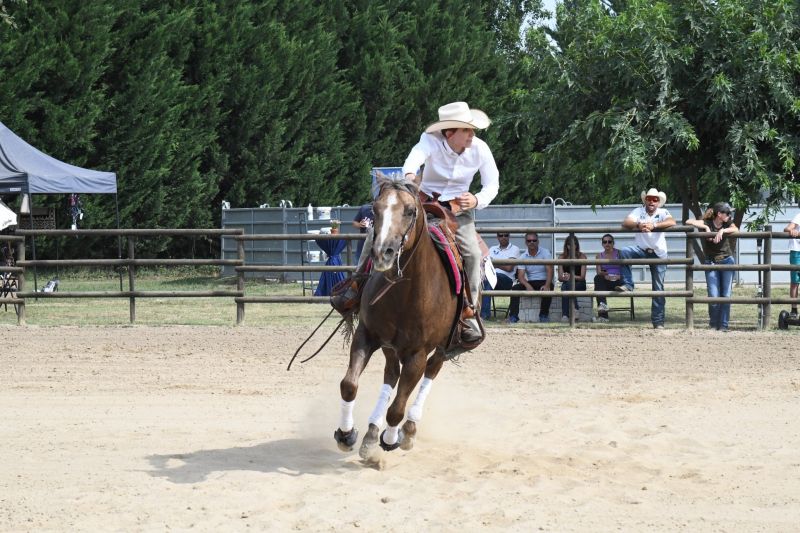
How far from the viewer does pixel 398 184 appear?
648 cm

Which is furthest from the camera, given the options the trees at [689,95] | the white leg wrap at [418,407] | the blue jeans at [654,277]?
the trees at [689,95]

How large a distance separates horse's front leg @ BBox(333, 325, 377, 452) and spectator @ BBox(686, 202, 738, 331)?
893 cm

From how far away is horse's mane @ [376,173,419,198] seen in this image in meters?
6.48

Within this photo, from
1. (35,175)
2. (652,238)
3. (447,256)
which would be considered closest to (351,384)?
(447,256)

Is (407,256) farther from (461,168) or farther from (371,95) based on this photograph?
(371,95)

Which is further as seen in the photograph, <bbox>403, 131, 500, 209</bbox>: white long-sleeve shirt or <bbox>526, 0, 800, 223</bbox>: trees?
<bbox>526, 0, 800, 223</bbox>: trees

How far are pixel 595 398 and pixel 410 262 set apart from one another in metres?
3.65

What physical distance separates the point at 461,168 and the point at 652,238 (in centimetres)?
806

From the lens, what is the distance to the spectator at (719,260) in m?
Result: 14.9

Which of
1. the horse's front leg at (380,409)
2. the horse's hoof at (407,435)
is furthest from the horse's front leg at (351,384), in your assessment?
the horse's hoof at (407,435)

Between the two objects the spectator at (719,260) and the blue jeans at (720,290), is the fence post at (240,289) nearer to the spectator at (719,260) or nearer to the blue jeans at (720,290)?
the spectator at (719,260)

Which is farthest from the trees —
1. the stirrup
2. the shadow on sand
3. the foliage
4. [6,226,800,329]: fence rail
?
the shadow on sand

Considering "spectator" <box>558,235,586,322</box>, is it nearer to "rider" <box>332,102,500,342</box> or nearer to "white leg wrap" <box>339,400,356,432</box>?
"rider" <box>332,102,500,342</box>

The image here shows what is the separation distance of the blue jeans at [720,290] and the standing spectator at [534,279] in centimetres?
215
